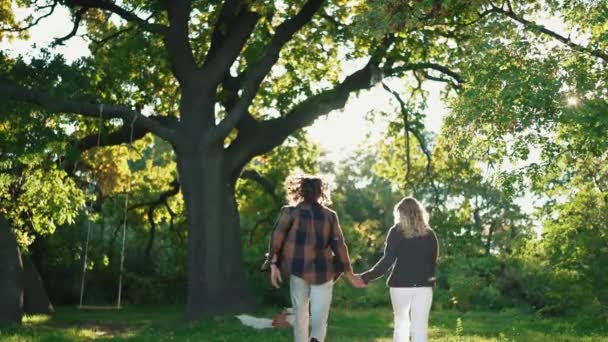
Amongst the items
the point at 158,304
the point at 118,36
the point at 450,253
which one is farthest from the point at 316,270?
the point at 158,304

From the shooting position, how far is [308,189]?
900 cm

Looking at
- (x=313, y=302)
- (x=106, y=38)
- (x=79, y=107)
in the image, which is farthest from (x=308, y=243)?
(x=106, y=38)

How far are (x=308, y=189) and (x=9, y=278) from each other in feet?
36.1

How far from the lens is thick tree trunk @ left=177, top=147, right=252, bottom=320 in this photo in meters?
19.4

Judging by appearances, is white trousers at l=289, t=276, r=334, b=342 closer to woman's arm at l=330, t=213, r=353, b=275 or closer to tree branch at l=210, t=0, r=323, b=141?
woman's arm at l=330, t=213, r=353, b=275

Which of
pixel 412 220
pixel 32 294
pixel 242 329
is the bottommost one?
pixel 242 329

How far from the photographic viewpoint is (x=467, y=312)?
28000mm

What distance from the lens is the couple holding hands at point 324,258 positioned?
8844mm

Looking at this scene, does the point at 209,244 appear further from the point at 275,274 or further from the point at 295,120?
the point at 275,274

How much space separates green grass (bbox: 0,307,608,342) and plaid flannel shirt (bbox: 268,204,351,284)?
3163 millimetres

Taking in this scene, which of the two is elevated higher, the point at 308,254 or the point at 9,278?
the point at 308,254

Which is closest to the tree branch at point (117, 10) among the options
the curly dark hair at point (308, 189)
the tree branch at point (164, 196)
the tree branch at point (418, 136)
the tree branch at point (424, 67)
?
the tree branch at point (424, 67)

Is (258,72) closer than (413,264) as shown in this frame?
No

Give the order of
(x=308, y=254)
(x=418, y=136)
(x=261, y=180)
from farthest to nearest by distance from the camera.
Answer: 1. (x=261, y=180)
2. (x=418, y=136)
3. (x=308, y=254)
